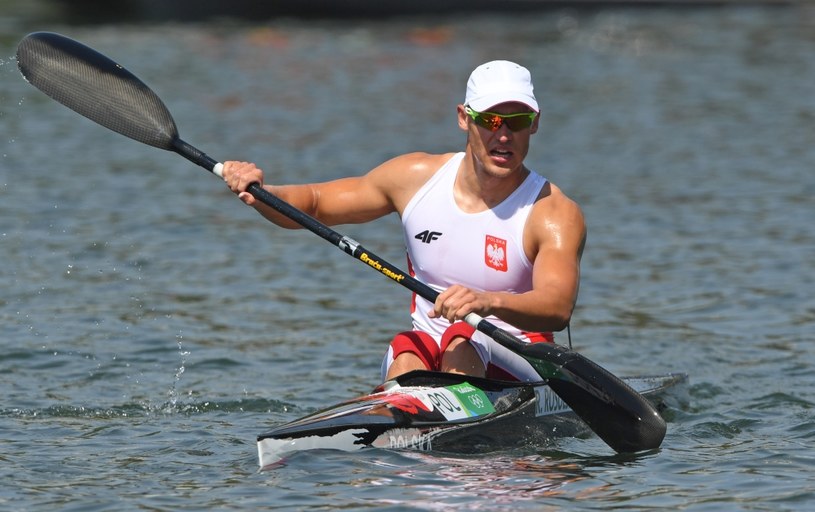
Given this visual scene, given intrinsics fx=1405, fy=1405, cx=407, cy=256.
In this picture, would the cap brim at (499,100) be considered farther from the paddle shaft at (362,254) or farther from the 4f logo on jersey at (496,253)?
the paddle shaft at (362,254)

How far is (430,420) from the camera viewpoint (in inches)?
269

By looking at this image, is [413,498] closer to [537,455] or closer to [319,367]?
[537,455]

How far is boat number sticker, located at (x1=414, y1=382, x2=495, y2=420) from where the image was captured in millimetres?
6898

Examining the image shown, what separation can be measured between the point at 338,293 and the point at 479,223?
4955mm

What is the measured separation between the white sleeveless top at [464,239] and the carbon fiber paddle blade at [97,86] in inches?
61.5

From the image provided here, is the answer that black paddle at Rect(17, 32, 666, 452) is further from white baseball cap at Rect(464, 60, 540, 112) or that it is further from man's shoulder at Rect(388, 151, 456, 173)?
white baseball cap at Rect(464, 60, 540, 112)

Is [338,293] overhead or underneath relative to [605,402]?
overhead

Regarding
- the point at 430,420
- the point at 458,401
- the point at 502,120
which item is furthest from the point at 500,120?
the point at 430,420

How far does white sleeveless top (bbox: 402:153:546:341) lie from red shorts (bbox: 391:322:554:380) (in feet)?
0.28

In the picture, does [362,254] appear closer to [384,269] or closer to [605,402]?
[384,269]

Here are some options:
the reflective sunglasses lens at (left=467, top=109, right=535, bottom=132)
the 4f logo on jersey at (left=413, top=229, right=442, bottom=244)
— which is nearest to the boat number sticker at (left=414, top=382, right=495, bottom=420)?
the 4f logo on jersey at (left=413, top=229, right=442, bottom=244)

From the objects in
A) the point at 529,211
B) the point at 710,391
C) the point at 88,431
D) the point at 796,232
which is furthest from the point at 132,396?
the point at 796,232

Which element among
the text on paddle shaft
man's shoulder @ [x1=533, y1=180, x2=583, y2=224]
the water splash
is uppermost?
man's shoulder @ [x1=533, y1=180, x2=583, y2=224]

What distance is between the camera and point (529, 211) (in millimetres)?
7164
